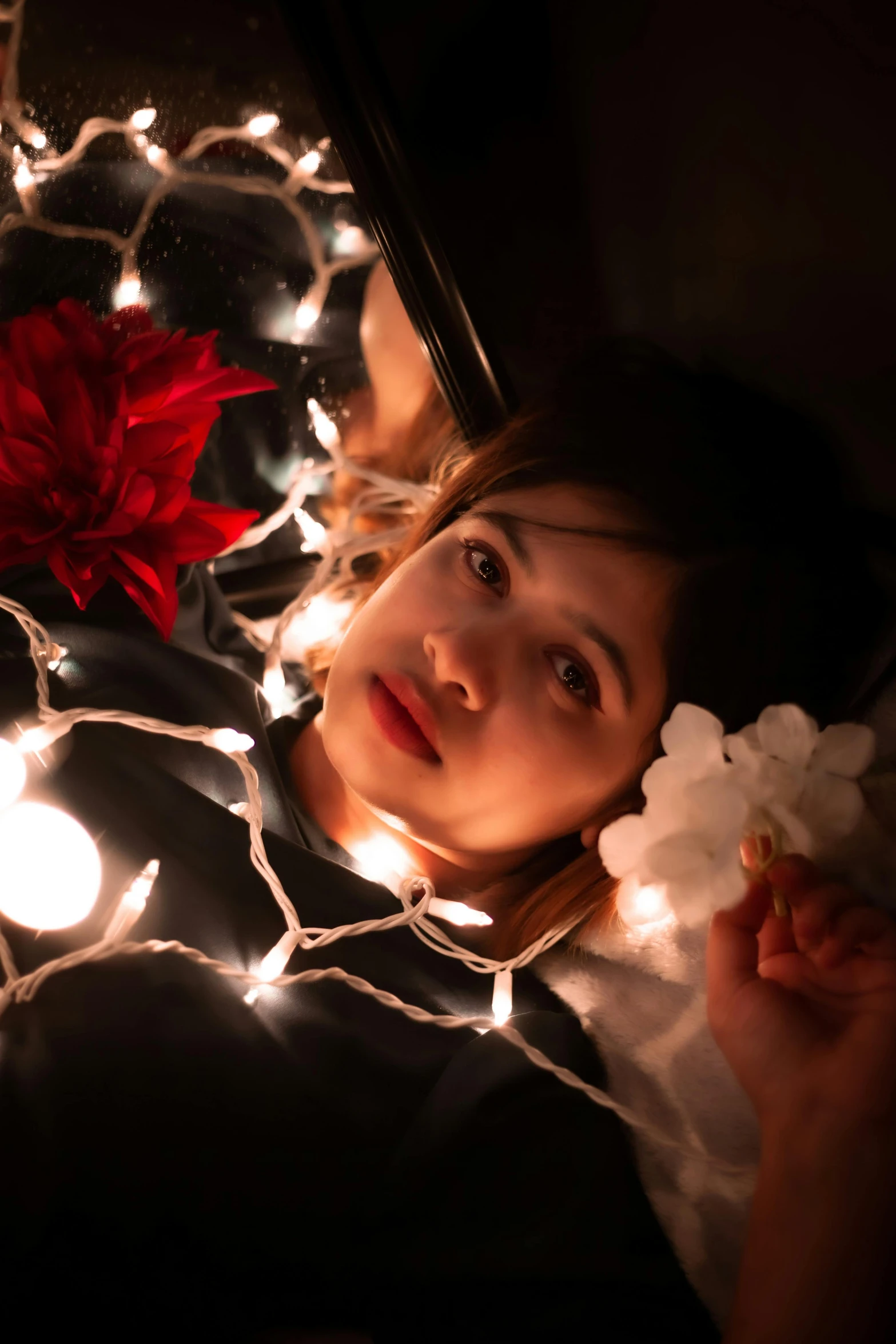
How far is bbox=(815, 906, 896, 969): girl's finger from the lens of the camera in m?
0.55

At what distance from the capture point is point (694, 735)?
525mm

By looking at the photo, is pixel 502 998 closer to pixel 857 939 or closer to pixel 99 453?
pixel 857 939

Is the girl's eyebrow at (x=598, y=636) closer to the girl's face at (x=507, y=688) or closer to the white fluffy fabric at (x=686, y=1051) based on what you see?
the girl's face at (x=507, y=688)

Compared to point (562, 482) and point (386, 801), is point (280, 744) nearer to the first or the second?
point (386, 801)

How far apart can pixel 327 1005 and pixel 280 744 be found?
29cm

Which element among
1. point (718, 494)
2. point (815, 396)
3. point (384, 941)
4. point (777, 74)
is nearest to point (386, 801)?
point (384, 941)

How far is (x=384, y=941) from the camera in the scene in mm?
786

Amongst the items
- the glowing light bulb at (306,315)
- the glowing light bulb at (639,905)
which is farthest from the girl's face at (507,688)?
the glowing light bulb at (306,315)

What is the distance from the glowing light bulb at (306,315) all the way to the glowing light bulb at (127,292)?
18cm

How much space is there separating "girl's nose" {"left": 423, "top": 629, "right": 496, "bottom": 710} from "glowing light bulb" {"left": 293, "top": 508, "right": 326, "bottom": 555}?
0.35 metres

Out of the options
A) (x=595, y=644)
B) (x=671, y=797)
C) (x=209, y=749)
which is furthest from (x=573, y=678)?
(x=209, y=749)

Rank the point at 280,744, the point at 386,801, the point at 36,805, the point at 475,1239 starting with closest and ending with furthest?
the point at 36,805 → the point at 475,1239 → the point at 386,801 → the point at 280,744

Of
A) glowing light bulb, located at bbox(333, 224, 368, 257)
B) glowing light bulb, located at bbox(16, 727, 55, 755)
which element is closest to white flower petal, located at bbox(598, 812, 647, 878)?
glowing light bulb, located at bbox(16, 727, 55, 755)

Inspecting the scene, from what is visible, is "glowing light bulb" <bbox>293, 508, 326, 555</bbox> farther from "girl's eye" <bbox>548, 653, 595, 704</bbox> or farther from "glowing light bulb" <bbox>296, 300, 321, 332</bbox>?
"girl's eye" <bbox>548, 653, 595, 704</bbox>
